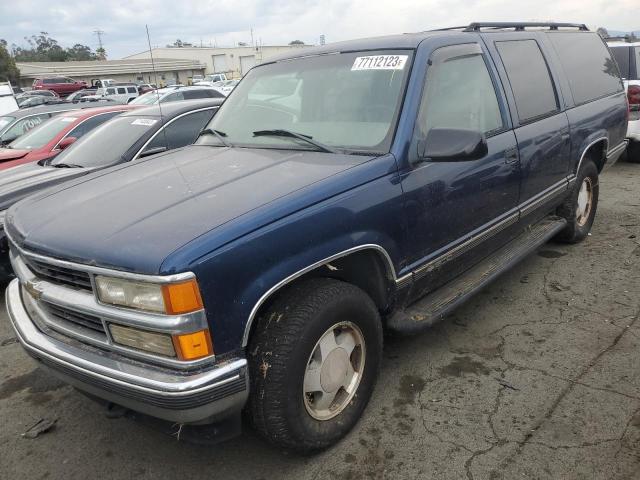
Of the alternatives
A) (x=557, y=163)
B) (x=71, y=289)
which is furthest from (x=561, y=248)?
(x=71, y=289)

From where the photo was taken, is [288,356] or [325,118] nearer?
[288,356]

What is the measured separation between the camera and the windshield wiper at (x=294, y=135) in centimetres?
294

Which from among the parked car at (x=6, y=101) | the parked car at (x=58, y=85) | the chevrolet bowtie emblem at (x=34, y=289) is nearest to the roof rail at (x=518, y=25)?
the chevrolet bowtie emblem at (x=34, y=289)

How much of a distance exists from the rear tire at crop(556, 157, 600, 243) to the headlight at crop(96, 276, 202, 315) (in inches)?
150

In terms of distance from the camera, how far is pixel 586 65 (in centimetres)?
487

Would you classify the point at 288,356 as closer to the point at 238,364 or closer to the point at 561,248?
the point at 238,364

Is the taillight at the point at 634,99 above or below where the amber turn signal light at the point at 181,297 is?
below

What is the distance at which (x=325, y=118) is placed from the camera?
124 inches

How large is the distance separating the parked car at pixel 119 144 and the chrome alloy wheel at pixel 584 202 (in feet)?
12.2

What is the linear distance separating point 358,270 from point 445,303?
2.30 feet

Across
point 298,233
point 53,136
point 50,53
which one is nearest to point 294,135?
point 298,233

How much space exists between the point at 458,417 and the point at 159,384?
160 cm

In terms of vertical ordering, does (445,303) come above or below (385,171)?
below

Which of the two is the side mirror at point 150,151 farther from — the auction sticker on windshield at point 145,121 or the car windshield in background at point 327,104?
the car windshield in background at point 327,104
